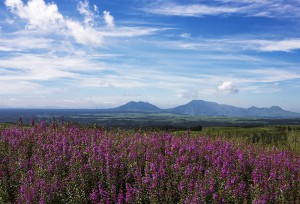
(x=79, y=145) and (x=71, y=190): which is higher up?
(x=79, y=145)

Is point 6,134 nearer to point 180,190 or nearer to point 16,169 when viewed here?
point 16,169

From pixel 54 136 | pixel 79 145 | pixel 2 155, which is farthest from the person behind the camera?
pixel 54 136

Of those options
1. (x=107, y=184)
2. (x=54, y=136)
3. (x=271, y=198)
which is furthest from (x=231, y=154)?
(x=54, y=136)

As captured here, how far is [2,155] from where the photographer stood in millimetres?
10586

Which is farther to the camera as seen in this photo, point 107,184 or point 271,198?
point 107,184

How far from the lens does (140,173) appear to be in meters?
8.41

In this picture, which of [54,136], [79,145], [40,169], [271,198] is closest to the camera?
[271,198]

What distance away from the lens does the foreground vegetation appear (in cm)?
759

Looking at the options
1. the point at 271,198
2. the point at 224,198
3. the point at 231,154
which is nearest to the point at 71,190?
the point at 224,198

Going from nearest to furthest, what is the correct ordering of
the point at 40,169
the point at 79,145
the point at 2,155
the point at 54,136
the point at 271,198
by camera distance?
the point at 271,198 → the point at 40,169 → the point at 2,155 → the point at 79,145 → the point at 54,136

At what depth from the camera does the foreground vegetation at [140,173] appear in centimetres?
759

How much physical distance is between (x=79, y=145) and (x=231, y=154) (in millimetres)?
4715

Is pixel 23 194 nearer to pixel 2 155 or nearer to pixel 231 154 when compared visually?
pixel 2 155

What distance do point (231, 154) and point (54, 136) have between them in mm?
5947
